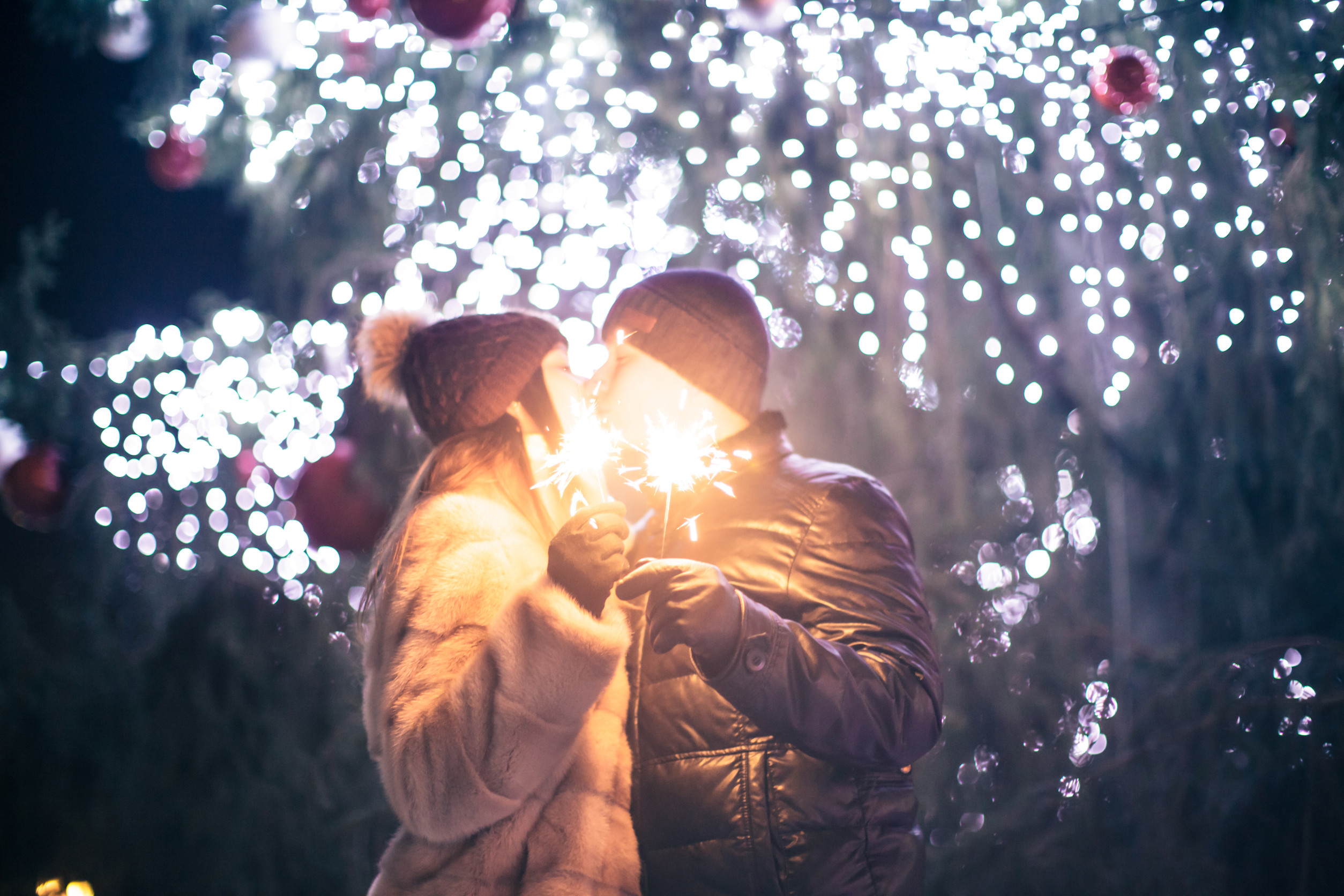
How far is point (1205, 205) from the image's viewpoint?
240cm

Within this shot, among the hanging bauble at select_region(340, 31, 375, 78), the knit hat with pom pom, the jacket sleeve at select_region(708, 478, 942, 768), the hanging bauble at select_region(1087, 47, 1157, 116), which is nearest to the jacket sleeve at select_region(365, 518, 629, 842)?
the jacket sleeve at select_region(708, 478, 942, 768)

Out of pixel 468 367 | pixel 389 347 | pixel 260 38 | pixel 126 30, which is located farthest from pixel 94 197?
pixel 468 367

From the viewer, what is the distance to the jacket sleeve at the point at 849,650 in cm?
119

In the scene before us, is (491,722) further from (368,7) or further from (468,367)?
(368,7)

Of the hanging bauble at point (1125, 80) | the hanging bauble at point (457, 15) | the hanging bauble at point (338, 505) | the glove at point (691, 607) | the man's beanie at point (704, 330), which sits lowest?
the hanging bauble at point (338, 505)

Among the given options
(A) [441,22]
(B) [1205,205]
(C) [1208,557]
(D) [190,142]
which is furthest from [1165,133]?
(D) [190,142]

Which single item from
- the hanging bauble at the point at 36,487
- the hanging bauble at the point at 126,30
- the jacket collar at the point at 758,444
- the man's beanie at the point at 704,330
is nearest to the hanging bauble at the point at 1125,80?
the man's beanie at the point at 704,330

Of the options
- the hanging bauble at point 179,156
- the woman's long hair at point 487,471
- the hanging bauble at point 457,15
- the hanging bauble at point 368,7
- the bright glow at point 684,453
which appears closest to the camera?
the bright glow at point 684,453

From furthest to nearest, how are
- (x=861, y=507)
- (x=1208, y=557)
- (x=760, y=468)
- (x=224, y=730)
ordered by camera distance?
1. (x=224, y=730)
2. (x=1208, y=557)
3. (x=760, y=468)
4. (x=861, y=507)

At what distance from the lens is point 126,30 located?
8.16ft

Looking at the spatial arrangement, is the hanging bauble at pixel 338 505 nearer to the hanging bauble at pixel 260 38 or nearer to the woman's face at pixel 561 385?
the woman's face at pixel 561 385

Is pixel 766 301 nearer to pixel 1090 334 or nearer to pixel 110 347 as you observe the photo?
pixel 1090 334

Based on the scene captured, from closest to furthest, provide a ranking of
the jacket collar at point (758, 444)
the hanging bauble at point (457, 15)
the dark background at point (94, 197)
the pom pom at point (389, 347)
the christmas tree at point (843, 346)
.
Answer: the jacket collar at point (758, 444)
the pom pom at point (389, 347)
the hanging bauble at point (457, 15)
the christmas tree at point (843, 346)
the dark background at point (94, 197)

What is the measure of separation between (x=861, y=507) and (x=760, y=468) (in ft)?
0.79
